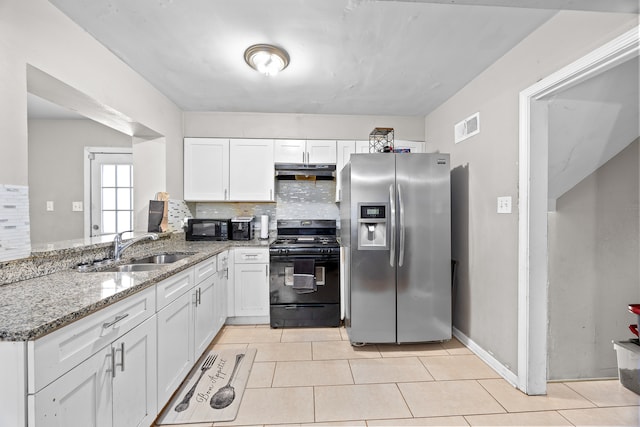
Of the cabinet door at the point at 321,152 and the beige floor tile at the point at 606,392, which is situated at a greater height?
the cabinet door at the point at 321,152

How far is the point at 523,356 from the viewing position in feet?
6.05

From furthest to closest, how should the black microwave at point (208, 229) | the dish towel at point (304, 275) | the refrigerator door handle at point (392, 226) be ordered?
Answer: the black microwave at point (208, 229)
the dish towel at point (304, 275)
the refrigerator door handle at point (392, 226)

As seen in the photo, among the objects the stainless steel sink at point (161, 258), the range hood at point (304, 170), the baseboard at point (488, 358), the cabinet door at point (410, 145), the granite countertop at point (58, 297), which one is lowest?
the baseboard at point (488, 358)

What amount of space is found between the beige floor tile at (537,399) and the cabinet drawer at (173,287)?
7.00ft

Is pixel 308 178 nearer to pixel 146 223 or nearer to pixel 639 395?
pixel 146 223

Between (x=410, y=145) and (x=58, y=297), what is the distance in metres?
3.32

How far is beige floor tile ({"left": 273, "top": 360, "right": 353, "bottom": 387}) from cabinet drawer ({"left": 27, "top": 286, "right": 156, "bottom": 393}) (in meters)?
1.11

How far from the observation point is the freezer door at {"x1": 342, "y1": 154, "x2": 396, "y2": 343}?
95.2 inches

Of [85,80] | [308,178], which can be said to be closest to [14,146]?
[85,80]

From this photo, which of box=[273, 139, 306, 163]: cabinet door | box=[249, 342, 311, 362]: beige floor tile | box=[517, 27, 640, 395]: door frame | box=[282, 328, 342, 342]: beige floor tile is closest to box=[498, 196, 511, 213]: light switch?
box=[517, 27, 640, 395]: door frame

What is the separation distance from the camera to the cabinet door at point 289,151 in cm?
328

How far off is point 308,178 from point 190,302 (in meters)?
1.92

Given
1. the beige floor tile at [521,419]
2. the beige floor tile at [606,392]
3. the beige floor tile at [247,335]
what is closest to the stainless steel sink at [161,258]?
the beige floor tile at [247,335]

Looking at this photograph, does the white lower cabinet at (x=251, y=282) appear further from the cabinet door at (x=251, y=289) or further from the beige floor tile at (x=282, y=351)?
the beige floor tile at (x=282, y=351)
